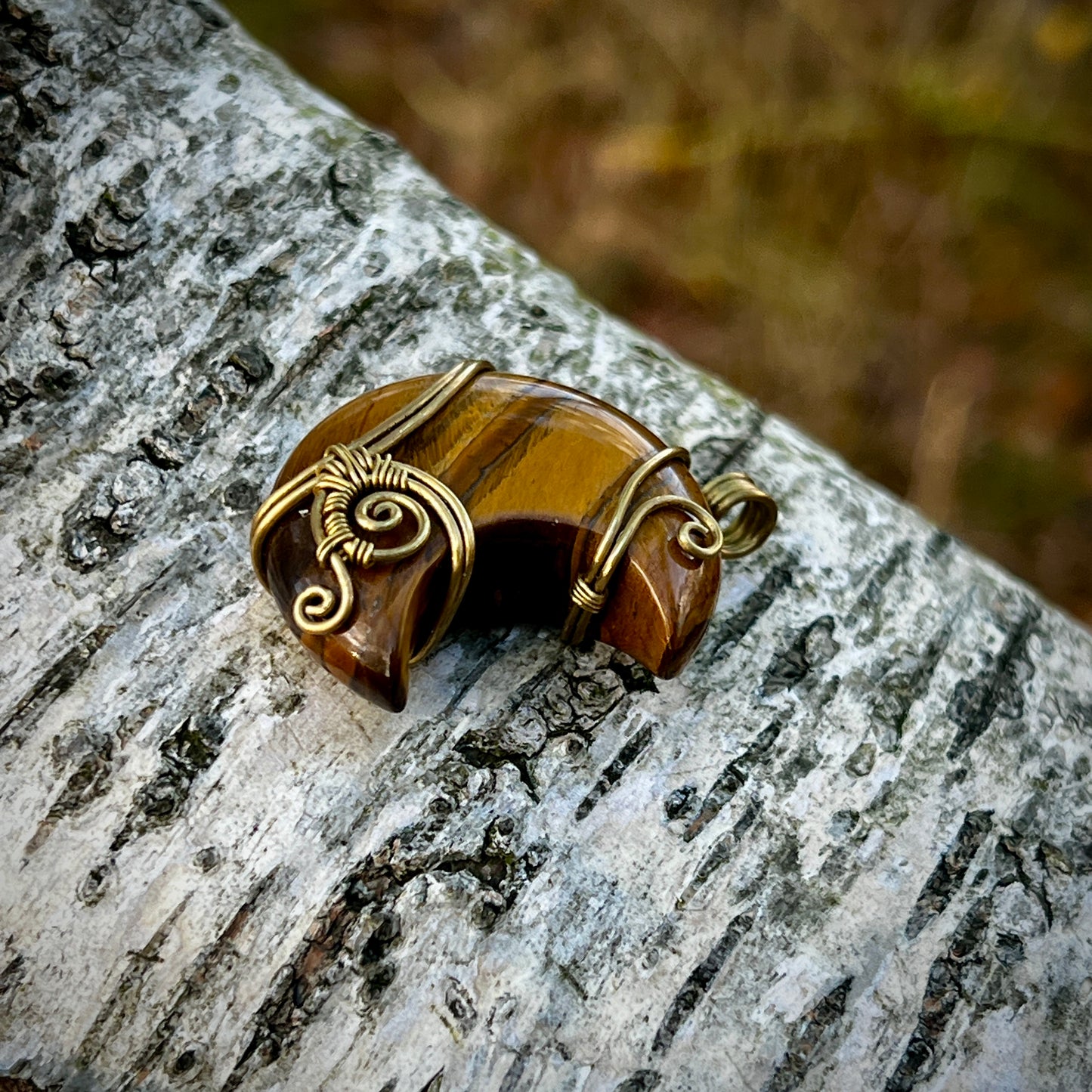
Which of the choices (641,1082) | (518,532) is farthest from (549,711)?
(641,1082)

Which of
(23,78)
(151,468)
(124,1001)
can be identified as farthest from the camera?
(23,78)

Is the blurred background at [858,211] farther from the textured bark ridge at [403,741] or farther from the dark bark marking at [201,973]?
the dark bark marking at [201,973]

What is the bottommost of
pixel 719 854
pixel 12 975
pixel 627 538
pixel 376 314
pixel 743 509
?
pixel 12 975

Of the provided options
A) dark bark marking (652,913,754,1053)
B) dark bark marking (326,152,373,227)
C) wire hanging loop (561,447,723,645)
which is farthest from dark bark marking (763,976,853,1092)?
dark bark marking (326,152,373,227)

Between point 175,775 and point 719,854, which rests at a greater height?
point 719,854

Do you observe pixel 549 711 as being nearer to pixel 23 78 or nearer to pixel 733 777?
pixel 733 777

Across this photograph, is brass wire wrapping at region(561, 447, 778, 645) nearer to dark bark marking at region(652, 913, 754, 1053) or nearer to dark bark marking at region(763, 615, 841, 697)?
dark bark marking at region(763, 615, 841, 697)
